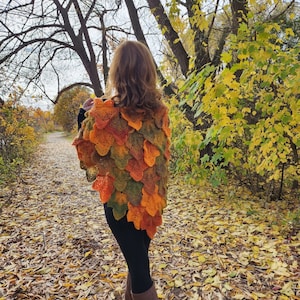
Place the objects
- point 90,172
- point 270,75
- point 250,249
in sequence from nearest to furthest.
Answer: point 90,172, point 270,75, point 250,249

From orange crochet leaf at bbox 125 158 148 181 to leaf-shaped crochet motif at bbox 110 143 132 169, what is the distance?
0.03 m

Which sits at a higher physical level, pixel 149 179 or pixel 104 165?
pixel 104 165

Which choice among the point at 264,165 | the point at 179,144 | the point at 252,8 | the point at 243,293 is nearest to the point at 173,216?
the point at 179,144

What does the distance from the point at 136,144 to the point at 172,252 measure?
1656mm

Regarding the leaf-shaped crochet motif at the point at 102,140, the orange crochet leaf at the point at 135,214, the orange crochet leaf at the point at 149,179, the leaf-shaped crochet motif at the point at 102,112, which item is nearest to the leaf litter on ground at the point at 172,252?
the orange crochet leaf at the point at 135,214

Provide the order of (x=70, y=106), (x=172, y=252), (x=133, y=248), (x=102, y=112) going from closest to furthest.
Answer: (x=102, y=112), (x=133, y=248), (x=172, y=252), (x=70, y=106)

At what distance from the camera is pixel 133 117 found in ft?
4.29

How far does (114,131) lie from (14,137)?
6.02 m

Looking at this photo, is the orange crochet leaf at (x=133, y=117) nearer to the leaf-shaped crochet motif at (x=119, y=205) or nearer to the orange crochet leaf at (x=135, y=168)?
the orange crochet leaf at (x=135, y=168)

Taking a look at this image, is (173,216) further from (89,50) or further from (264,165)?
(89,50)

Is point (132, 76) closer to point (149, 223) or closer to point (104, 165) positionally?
point (104, 165)

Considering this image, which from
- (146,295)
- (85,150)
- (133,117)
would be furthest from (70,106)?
(146,295)

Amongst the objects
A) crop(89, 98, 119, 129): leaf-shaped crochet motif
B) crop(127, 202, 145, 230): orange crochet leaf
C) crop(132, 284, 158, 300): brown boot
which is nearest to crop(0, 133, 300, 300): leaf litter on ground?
crop(132, 284, 158, 300): brown boot

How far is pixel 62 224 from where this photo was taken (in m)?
3.34
